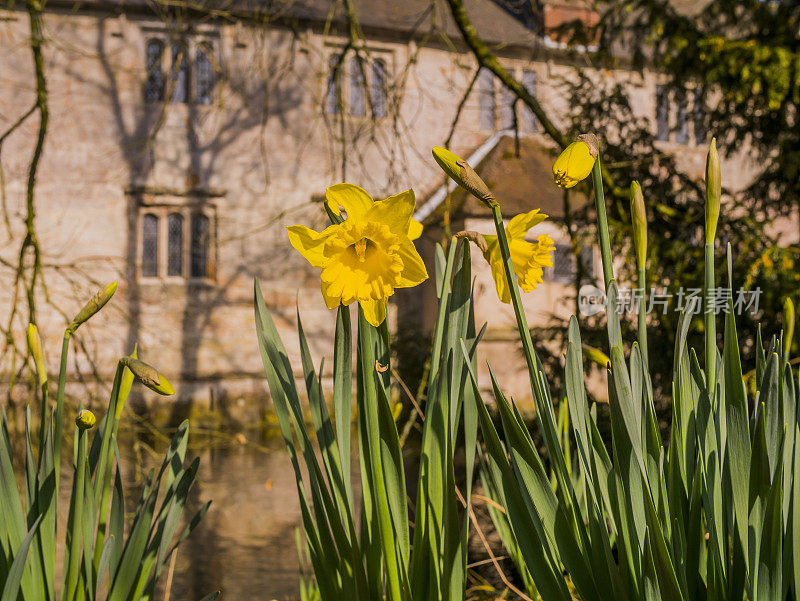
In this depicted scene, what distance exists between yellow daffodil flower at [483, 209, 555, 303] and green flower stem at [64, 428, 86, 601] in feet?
1.38

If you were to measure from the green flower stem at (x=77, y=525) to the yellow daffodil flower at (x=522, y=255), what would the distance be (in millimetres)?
419

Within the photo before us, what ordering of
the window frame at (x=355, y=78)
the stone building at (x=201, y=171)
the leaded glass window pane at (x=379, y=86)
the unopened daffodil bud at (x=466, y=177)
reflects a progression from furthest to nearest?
the stone building at (x=201, y=171) < the leaded glass window pane at (x=379, y=86) < the window frame at (x=355, y=78) < the unopened daffodil bud at (x=466, y=177)

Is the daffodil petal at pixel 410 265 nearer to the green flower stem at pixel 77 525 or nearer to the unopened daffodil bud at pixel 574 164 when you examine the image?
the unopened daffodil bud at pixel 574 164

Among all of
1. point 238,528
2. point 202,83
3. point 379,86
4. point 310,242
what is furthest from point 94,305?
point 202,83

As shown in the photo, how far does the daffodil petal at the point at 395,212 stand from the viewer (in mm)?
670

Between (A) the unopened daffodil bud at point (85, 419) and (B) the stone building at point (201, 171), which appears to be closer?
(A) the unopened daffodil bud at point (85, 419)

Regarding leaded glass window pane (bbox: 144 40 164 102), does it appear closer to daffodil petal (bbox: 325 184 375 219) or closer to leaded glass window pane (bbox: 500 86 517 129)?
leaded glass window pane (bbox: 500 86 517 129)

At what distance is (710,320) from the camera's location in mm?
709

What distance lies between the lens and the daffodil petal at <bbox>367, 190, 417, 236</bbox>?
0.67m

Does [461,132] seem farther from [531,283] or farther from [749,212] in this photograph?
[531,283]

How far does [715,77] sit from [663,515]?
4.08 metres

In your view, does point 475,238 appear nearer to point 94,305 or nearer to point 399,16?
point 94,305

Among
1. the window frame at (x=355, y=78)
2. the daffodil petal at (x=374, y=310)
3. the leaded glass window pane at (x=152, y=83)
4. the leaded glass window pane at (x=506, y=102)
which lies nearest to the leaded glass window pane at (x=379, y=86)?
the window frame at (x=355, y=78)

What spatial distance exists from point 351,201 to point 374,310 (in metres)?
0.10
